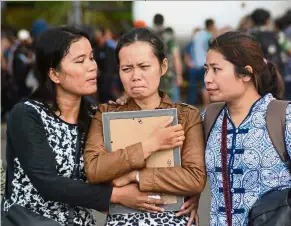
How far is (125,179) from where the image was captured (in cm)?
282

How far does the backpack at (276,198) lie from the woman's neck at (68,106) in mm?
895

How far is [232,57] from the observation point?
2828 millimetres

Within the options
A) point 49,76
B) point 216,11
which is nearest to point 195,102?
point 216,11

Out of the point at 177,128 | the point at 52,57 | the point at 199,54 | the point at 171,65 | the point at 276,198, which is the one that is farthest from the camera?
the point at 199,54

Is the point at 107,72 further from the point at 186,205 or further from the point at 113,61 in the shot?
the point at 186,205

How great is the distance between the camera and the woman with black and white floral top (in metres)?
2.83

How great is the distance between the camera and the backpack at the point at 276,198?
2.63 metres

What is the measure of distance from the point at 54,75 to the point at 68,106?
0.16 metres

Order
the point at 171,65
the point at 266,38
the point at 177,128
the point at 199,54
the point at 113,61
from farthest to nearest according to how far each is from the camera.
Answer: the point at 199,54 < the point at 113,61 < the point at 171,65 < the point at 266,38 < the point at 177,128

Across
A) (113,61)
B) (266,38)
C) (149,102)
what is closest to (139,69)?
(149,102)

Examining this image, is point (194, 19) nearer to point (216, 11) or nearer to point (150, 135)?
point (216, 11)

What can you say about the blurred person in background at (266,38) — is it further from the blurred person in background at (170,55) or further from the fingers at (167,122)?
the fingers at (167,122)

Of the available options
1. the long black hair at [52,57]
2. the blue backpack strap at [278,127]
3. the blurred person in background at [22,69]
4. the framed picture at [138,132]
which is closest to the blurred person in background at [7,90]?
the blurred person in background at [22,69]

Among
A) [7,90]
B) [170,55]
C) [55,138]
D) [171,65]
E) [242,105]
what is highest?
[242,105]
